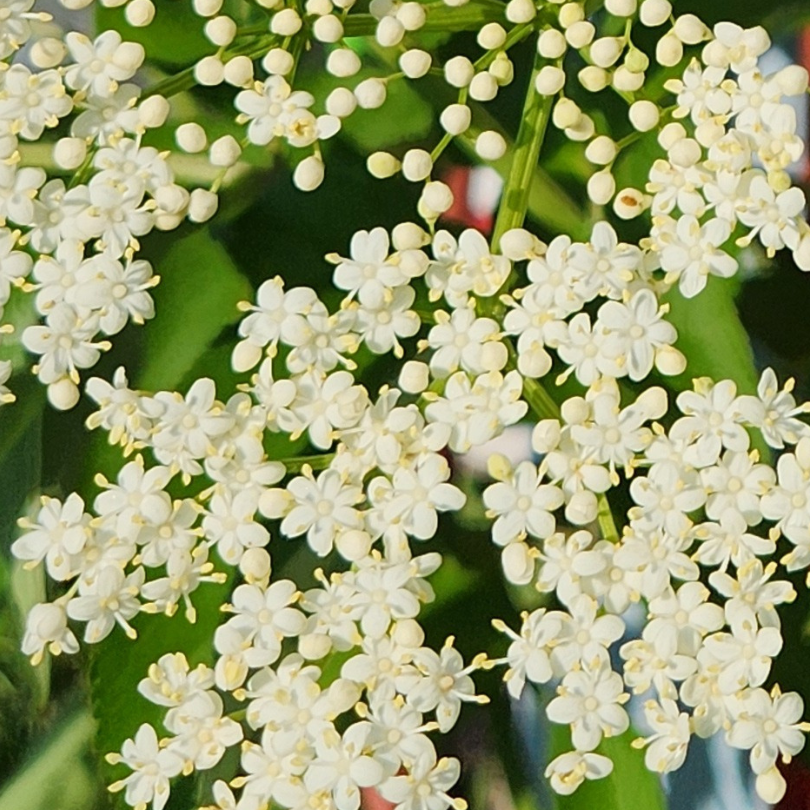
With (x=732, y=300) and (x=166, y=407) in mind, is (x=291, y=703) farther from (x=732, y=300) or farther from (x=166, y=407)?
(x=732, y=300)

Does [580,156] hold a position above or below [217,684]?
above

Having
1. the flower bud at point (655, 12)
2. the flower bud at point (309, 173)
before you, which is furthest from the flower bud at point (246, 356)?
the flower bud at point (655, 12)

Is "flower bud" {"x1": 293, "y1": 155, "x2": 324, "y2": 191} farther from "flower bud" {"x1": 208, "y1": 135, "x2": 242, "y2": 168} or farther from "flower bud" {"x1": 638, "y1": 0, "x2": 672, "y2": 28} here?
"flower bud" {"x1": 638, "y1": 0, "x2": 672, "y2": 28}

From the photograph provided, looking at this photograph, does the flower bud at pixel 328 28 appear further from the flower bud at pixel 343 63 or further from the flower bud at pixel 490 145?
the flower bud at pixel 490 145

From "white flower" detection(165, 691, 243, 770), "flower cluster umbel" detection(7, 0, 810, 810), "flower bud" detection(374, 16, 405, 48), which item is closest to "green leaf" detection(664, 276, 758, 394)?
"flower cluster umbel" detection(7, 0, 810, 810)

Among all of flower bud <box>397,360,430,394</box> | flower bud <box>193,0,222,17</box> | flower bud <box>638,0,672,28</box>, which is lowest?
flower bud <box>397,360,430,394</box>

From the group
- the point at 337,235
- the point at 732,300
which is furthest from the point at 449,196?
the point at 732,300
